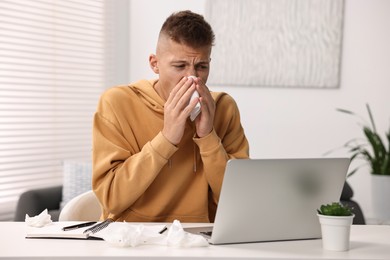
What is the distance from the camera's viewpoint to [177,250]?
1.51m

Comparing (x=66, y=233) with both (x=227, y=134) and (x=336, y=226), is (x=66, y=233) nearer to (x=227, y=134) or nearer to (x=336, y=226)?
(x=336, y=226)

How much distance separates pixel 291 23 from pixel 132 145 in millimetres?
3001

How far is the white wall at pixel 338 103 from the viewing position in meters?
4.81

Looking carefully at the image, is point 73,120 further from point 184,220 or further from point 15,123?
point 184,220

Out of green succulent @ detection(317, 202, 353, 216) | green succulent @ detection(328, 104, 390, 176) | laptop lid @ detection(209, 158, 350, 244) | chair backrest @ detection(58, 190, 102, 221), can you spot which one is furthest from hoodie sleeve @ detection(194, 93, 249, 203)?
green succulent @ detection(328, 104, 390, 176)

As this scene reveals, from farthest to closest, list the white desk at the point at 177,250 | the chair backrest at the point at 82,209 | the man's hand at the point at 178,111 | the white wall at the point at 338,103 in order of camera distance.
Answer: the white wall at the point at 338,103 < the chair backrest at the point at 82,209 < the man's hand at the point at 178,111 < the white desk at the point at 177,250

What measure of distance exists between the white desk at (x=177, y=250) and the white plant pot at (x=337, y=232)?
0.08 ft

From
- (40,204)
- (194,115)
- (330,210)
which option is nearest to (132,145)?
(194,115)

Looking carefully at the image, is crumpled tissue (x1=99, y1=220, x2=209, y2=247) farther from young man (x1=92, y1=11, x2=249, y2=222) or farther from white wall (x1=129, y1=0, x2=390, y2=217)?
white wall (x1=129, y1=0, x2=390, y2=217)

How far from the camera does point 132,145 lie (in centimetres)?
219

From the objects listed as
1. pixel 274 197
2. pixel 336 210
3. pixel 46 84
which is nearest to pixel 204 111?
pixel 274 197

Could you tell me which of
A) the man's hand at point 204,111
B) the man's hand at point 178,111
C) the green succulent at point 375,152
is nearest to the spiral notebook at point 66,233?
the man's hand at point 178,111

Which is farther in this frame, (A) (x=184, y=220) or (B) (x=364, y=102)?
(B) (x=364, y=102)

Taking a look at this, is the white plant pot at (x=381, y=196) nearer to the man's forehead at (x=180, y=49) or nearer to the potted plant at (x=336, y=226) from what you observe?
the man's forehead at (x=180, y=49)
